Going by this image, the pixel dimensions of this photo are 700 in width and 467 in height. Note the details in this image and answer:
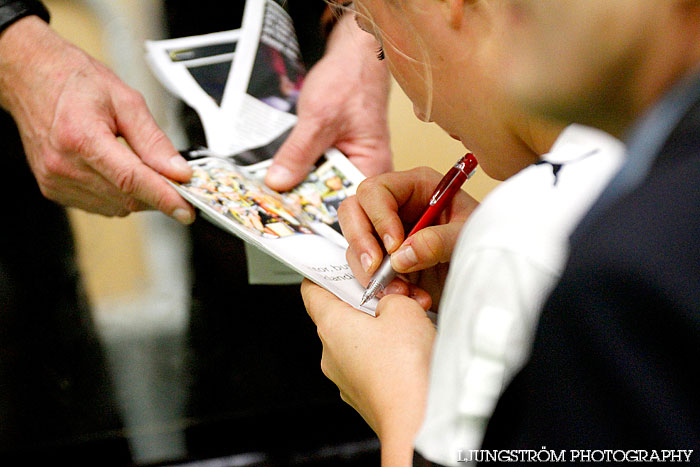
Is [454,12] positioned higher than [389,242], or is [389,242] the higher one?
[454,12]

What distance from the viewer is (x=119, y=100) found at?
2.86 feet

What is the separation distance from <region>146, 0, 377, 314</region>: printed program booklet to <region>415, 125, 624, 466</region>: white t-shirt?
0.35m

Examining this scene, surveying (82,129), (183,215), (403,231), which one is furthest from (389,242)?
(82,129)

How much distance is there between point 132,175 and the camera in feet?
2.65

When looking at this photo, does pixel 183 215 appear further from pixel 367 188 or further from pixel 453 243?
pixel 453 243

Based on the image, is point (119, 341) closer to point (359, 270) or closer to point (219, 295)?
point (219, 295)

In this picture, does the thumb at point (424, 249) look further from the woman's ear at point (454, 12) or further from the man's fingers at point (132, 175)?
the man's fingers at point (132, 175)

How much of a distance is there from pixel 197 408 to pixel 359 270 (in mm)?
647

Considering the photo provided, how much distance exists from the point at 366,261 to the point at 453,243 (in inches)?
3.6

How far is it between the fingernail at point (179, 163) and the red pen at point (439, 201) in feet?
1.03

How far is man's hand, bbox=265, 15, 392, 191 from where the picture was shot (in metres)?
0.88

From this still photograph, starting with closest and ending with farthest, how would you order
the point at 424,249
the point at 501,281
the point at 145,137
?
the point at 501,281 < the point at 424,249 < the point at 145,137

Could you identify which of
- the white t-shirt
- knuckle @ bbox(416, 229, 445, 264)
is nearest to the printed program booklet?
knuckle @ bbox(416, 229, 445, 264)

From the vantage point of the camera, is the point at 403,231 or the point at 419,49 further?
the point at 403,231
